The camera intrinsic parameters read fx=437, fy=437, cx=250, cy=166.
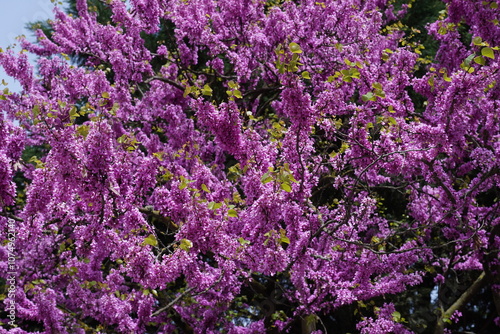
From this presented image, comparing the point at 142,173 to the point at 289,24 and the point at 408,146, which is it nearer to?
the point at 408,146

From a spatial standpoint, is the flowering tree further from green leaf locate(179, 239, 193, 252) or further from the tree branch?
green leaf locate(179, 239, 193, 252)

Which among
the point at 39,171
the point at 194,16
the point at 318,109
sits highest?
the point at 194,16

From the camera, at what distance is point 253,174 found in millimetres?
4488

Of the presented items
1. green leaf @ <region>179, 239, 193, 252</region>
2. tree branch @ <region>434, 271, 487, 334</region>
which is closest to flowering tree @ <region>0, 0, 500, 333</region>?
tree branch @ <region>434, 271, 487, 334</region>

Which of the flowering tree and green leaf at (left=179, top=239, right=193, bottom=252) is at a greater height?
the flowering tree

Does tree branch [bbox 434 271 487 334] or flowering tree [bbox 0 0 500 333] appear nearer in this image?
flowering tree [bbox 0 0 500 333]

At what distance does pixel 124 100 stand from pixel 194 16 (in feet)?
6.56

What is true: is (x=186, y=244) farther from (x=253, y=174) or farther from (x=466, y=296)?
(x=466, y=296)

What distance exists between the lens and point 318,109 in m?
4.49

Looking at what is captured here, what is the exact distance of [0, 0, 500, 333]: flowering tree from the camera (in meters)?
4.09

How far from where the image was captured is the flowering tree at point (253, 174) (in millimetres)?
4094

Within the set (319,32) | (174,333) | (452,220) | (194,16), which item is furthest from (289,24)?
(174,333)

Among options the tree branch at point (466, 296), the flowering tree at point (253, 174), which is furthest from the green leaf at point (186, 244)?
the tree branch at point (466, 296)

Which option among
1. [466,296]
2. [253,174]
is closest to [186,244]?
[253,174]
